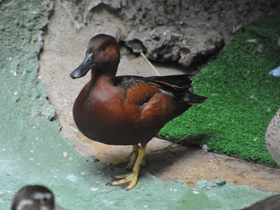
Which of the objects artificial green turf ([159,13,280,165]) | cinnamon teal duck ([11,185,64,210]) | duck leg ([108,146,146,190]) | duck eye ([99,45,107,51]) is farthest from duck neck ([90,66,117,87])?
cinnamon teal duck ([11,185,64,210])

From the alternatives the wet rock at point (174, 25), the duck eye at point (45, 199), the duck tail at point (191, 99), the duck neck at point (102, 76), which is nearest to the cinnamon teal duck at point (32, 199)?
the duck eye at point (45, 199)

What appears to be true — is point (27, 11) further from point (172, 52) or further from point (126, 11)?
point (172, 52)

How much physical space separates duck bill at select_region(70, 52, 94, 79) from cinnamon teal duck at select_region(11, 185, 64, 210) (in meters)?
1.06

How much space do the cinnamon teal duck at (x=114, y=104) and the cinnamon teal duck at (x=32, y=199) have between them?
1007mm

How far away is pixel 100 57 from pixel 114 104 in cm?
33

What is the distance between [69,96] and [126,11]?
1270 mm

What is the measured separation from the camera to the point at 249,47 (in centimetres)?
521

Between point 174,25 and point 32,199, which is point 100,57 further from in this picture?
point 174,25

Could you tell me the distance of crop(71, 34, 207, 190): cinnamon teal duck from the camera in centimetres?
289

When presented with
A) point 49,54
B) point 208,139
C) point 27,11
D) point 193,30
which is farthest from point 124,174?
point 193,30

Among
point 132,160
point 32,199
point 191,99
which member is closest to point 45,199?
point 32,199

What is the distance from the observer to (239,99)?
172 inches

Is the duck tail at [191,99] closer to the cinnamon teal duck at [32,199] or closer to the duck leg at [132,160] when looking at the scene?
the duck leg at [132,160]

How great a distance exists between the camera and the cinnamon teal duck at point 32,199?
6.16 feet
